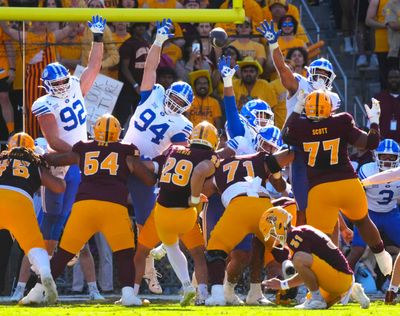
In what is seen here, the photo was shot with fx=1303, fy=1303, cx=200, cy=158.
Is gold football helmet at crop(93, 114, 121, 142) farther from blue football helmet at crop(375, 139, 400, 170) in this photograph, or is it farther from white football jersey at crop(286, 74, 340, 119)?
blue football helmet at crop(375, 139, 400, 170)

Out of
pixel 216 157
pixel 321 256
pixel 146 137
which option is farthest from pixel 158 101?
pixel 321 256

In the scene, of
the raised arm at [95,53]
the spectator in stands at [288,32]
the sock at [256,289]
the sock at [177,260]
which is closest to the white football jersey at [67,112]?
the raised arm at [95,53]

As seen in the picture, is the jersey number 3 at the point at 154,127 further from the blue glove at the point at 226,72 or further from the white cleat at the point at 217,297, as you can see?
the white cleat at the point at 217,297

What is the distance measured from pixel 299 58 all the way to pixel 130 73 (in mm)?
1911

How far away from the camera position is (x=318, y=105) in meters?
11.0

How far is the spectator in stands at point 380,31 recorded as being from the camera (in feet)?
50.6

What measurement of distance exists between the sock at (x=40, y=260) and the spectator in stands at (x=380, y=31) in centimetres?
596

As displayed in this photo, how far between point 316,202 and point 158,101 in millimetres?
1845

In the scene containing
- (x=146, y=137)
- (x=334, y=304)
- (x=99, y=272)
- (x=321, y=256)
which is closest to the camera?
(x=321, y=256)

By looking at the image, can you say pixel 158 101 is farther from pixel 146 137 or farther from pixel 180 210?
pixel 180 210

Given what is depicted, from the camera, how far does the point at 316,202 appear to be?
439 inches

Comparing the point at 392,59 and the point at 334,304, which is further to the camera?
the point at 392,59

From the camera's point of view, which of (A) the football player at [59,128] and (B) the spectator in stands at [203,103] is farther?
(B) the spectator in stands at [203,103]

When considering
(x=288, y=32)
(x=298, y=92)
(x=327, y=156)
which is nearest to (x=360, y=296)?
(x=327, y=156)
